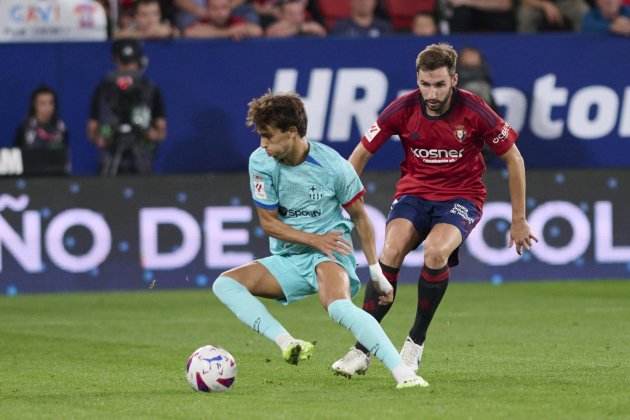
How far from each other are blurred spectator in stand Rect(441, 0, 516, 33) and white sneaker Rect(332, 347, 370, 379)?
8.63 meters

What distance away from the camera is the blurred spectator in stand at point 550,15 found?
1752cm

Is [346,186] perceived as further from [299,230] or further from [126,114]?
[126,114]

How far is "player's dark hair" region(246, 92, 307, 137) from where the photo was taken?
27.1 ft

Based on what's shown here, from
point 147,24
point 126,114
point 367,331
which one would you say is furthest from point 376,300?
point 147,24

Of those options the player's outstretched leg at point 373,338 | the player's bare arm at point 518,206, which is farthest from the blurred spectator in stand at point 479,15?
the player's outstretched leg at point 373,338

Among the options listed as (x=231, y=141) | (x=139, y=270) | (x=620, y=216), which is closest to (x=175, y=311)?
(x=139, y=270)

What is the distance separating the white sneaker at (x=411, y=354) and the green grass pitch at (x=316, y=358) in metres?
0.14

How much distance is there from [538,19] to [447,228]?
859 centimetres

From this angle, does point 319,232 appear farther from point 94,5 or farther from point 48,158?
point 94,5

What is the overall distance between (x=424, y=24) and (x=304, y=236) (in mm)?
8622

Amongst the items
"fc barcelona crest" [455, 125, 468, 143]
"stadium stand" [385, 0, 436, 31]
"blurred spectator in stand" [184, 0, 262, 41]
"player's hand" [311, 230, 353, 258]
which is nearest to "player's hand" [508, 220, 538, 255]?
"fc barcelona crest" [455, 125, 468, 143]

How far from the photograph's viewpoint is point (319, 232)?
8.70m

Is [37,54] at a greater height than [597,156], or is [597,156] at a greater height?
[37,54]

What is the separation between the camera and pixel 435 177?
976 cm
